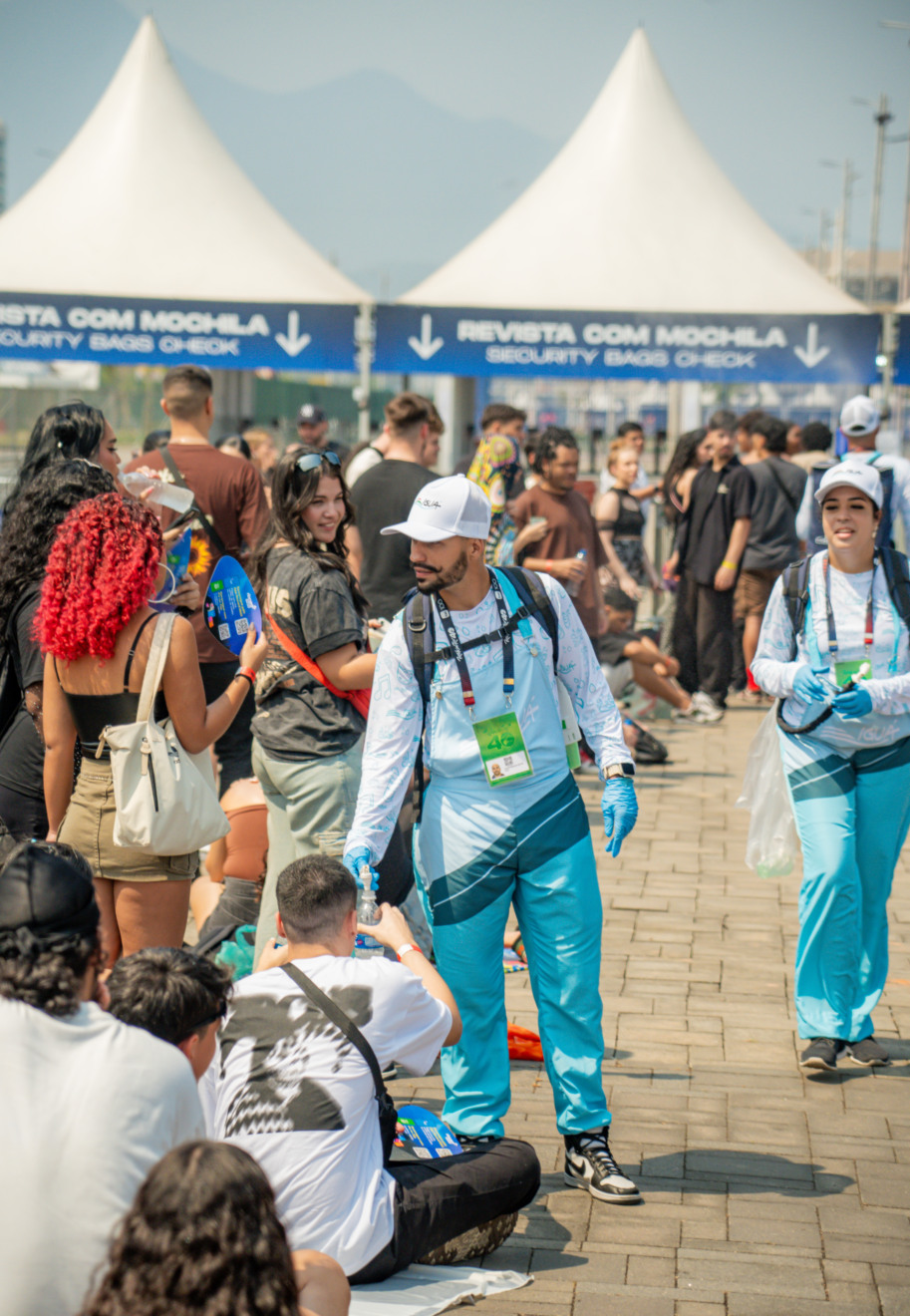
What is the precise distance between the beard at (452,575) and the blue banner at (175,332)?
7.98 metres

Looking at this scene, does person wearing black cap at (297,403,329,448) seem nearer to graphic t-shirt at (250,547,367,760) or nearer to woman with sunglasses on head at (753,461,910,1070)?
graphic t-shirt at (250,547,367,760)

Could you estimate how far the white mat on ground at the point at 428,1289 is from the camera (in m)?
3.05

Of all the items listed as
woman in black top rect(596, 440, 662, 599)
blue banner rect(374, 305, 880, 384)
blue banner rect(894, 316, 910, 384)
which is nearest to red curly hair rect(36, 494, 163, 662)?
woman in black top rect(596, 440, 662, 599)

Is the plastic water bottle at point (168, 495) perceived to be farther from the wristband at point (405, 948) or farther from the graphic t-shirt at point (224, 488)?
the wristband at point (405, 948)

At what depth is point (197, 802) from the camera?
12.4 ft

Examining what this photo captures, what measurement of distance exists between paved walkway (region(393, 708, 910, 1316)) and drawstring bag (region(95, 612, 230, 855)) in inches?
52.7

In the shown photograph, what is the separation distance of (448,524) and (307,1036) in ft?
4.64

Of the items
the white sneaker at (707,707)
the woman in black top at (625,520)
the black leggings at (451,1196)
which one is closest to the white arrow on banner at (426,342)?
the woman in black top at (625,520)

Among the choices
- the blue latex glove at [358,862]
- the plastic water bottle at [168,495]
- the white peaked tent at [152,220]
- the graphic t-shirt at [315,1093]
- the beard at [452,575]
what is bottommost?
the graphic t-shirt at [315,1093]

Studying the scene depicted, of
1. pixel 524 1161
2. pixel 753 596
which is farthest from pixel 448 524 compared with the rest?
pixel 753 596

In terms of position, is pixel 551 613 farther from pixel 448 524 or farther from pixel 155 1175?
pixel 155 1175

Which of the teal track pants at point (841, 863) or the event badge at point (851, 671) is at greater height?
the event badge at point (851, 671)

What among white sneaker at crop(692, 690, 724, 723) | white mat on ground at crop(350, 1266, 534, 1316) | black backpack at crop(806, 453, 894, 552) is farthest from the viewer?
white sneaker at crop(692, 690, 724, 723)

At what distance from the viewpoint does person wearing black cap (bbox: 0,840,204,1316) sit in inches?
82.0
